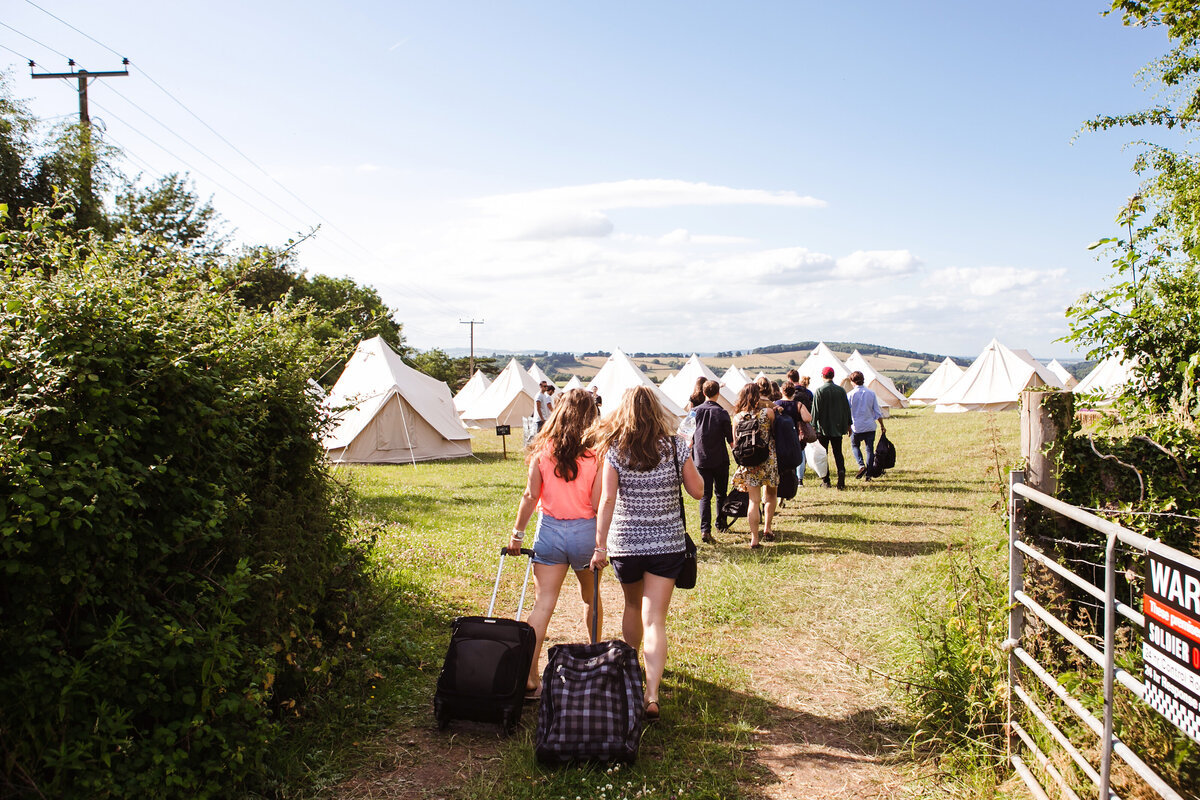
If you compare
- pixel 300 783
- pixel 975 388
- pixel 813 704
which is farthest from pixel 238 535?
pixel 975 388

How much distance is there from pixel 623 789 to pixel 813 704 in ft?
5.22

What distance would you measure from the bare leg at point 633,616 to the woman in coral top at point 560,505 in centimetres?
19

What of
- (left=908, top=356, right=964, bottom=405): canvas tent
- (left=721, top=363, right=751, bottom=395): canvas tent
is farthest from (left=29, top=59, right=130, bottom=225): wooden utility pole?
(left=908, top=356, right=964, bottom=405): canvas tent

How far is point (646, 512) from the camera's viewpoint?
4492mm

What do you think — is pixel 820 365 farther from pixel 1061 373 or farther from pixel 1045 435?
pixel 1045 435

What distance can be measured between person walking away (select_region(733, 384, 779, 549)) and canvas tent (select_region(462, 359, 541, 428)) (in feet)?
71.3

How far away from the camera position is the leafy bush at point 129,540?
8.87ft

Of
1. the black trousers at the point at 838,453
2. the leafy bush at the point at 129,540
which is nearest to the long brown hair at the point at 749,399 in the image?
the black trousers at the point at 838,453

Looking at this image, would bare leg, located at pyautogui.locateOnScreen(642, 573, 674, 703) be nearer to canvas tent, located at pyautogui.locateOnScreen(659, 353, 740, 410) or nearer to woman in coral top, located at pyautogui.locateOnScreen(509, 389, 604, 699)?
woman in coral top, located at pyautogui.locateOnScreen(509, 389, 604, 699)

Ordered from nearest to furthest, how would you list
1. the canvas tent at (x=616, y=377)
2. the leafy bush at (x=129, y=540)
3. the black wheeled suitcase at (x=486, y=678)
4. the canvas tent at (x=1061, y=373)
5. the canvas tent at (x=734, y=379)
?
the leafy bush at (x=129, y=540), the black wheeled suitcase at (x=486, y=678), the canvas tent at (x=616, y=377), the canvas tent at (x=734, y=379), the canvas tent at (x=1061, y=373)

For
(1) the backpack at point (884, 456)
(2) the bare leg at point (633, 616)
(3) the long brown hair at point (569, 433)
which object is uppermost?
(3) the long brown hair at point (569, 433)

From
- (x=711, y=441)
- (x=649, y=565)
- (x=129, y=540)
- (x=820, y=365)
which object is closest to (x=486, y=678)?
(x=649, y=565)

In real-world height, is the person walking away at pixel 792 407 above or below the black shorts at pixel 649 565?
above

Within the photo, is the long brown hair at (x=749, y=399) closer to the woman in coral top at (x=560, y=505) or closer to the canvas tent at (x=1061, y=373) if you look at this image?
the woman in coral top at (x=560, y=505)
